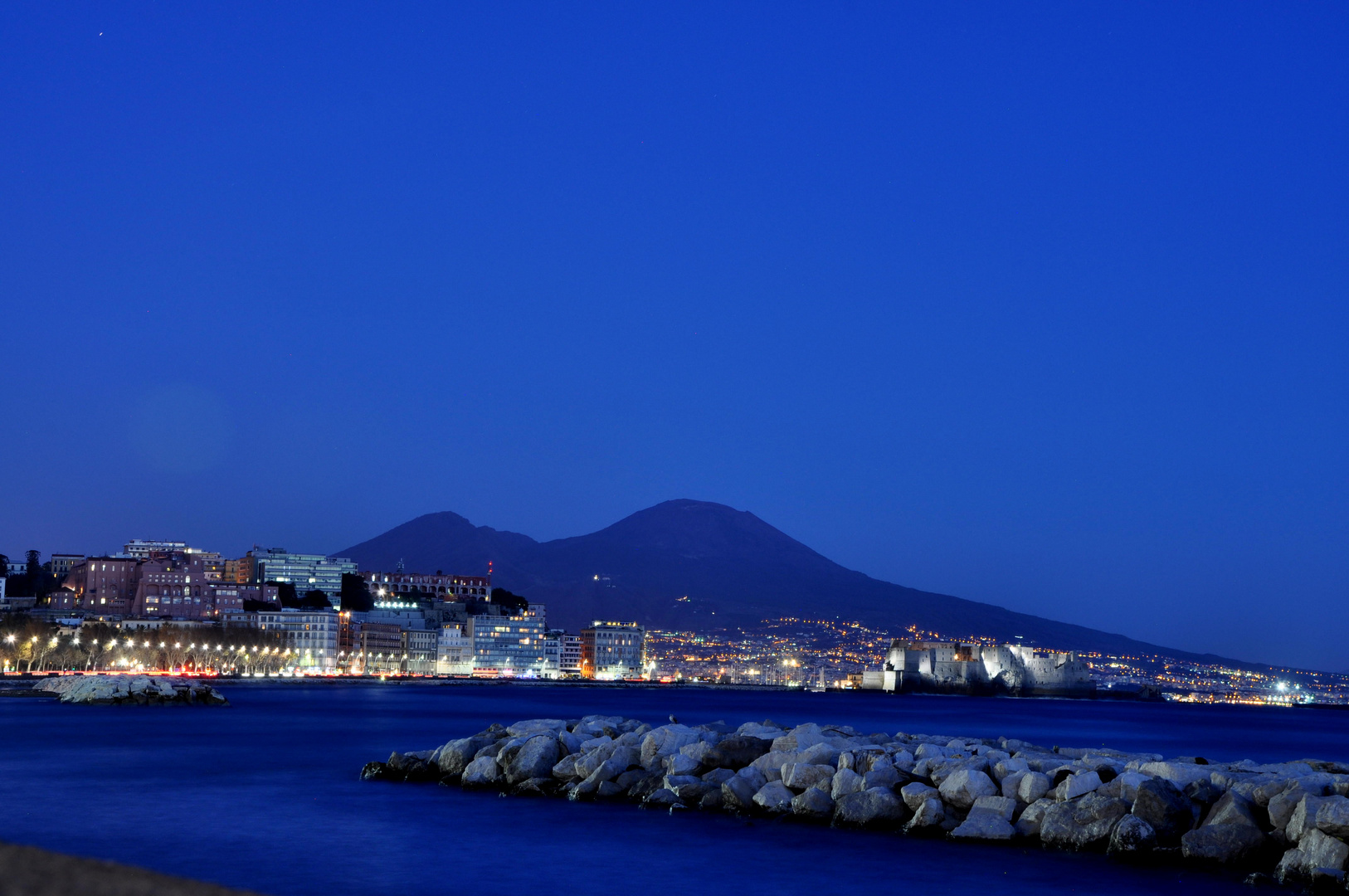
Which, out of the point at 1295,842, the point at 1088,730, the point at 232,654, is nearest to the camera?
the point at 1295,842

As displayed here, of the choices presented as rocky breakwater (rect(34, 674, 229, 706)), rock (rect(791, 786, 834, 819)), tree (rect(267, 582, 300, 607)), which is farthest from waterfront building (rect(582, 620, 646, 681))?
rock (rect(791, 786, 834, 819))

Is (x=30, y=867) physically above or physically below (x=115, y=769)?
above

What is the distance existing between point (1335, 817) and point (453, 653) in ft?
438

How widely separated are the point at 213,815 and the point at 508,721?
35709 millimetres

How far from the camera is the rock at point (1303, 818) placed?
14047 mm

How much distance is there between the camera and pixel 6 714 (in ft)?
150

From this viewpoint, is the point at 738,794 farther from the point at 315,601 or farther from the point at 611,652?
the point at 611,652

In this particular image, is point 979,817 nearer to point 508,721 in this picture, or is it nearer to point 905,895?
point 905,895

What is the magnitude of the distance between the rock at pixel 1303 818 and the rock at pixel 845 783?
5153mm

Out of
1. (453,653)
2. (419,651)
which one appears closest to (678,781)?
(419,651)

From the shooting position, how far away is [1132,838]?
14891mm

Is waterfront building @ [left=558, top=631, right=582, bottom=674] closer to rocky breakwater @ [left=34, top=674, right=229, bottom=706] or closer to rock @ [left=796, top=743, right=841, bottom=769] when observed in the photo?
rocky breakwater @ [left=34, top=674, right=229, bottom=706]

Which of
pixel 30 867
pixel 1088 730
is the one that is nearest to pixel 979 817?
pixel 30 867

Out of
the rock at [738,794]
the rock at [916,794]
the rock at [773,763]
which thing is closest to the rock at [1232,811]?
the rock at [916,794]
